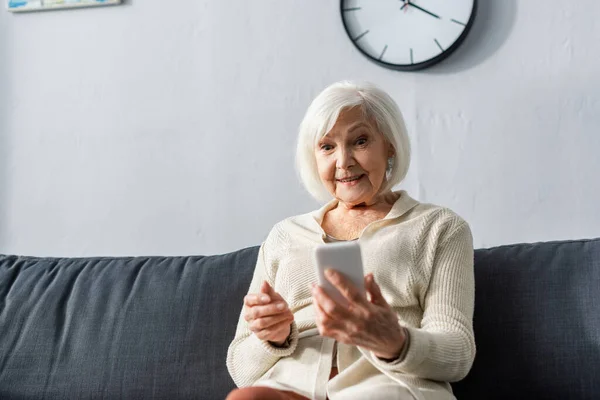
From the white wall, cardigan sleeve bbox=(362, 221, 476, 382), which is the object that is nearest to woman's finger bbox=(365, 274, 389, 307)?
cardigan sleeve bbox=(362, 221, 476, 382)

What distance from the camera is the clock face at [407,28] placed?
7.52 ft

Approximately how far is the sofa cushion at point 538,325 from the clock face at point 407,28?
2.46 ft

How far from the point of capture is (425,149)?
7.56 feet

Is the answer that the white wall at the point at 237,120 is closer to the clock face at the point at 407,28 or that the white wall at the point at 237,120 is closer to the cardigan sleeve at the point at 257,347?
the clock face at the point at 407,28

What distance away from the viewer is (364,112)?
1718 mm

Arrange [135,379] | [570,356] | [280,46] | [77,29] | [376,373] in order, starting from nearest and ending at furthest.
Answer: [376,373] → [570,356] → [135,379] → [280,46] → [77,29]

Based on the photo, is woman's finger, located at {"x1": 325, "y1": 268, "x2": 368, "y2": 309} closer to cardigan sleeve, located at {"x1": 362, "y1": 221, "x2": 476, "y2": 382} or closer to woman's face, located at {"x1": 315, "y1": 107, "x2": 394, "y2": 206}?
cardigan sleeve, located at {"x1": 362, "y1": 221, "x2": 476, "y2": 382}

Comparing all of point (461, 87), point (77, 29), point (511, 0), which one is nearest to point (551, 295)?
point (461, 87)

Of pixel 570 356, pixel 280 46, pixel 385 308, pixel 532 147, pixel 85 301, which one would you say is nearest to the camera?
pixel 385 308

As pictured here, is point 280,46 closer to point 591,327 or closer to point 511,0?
point 511,0

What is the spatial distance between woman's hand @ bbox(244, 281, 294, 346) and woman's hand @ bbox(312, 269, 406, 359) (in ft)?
0.72

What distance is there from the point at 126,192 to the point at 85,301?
2.03 feet

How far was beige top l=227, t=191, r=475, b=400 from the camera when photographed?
142 cm

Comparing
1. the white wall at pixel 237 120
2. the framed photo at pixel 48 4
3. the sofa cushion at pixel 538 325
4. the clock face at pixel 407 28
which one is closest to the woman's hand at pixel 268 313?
the sofa cushion at pixel 538 325
